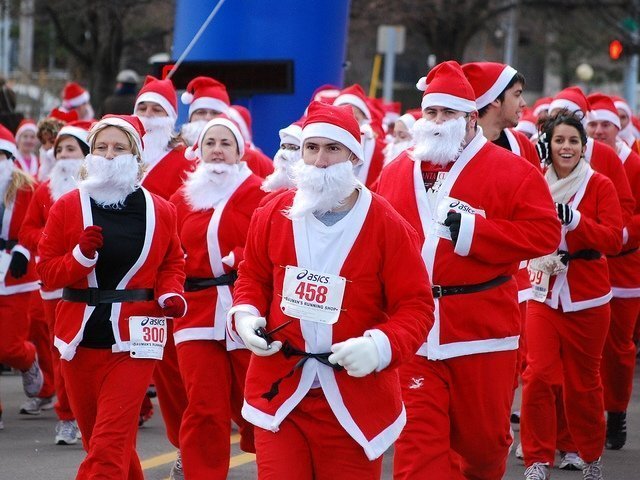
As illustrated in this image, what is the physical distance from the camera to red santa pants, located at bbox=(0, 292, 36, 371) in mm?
10827

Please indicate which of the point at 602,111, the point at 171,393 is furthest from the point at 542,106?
the point at 171,393

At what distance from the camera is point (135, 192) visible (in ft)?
24.5

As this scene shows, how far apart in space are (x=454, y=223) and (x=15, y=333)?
506cm

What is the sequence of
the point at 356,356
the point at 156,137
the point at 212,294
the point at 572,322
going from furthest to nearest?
the point at 156,137 → the point at 572,322 → the point at 212,294 → the point at 356,356

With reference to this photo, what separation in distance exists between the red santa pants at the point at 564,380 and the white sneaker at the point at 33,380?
4.01 metres

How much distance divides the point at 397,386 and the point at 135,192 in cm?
209

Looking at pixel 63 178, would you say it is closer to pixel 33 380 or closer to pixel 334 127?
pixel 33 380

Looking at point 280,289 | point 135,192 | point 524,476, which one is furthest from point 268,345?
point 524,476

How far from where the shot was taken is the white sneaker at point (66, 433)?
9.98m

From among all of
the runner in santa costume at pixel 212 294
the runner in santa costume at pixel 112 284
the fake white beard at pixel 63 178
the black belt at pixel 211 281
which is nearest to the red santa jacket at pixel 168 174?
the fake white beard at pixel 63 178

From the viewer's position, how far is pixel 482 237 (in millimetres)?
6734

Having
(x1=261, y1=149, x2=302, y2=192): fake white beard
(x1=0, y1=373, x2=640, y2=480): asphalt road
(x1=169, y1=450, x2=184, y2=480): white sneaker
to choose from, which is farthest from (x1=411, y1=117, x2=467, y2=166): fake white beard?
(x1=0, y1=373, x2=640, y2=480): asphalt road

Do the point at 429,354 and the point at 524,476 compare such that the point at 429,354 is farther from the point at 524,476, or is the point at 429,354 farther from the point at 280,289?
the point at 524,476

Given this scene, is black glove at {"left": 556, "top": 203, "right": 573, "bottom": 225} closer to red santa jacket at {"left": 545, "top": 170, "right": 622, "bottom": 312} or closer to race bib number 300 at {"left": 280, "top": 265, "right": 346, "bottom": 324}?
red santa jacket at {"left": 545, "top": 170, "right": 622, "bottom": 312}
